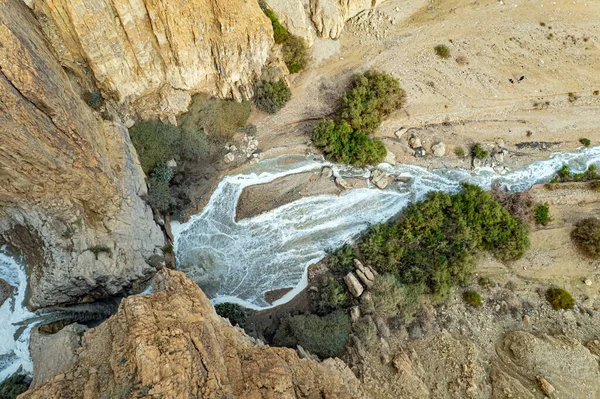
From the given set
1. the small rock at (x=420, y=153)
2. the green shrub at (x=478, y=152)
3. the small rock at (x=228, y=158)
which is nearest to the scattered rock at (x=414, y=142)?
the small rock at (x=420, y=153)

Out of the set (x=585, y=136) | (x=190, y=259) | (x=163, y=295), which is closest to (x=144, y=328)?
(x=163, y=295)

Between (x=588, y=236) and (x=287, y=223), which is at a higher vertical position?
(x=287, y=223)

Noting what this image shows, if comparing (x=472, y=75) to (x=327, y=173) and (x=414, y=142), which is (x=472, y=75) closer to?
(x=414, y=142)

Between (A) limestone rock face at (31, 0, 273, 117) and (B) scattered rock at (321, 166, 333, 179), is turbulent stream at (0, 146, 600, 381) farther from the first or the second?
(A) limestone rock face at (31, 0, 273, 117)

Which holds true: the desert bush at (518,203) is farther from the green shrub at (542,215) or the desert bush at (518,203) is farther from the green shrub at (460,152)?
the green shrub at (460,152)

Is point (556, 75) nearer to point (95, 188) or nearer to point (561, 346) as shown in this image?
point (561, 346)

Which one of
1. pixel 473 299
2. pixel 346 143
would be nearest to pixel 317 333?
pixel 473 299
